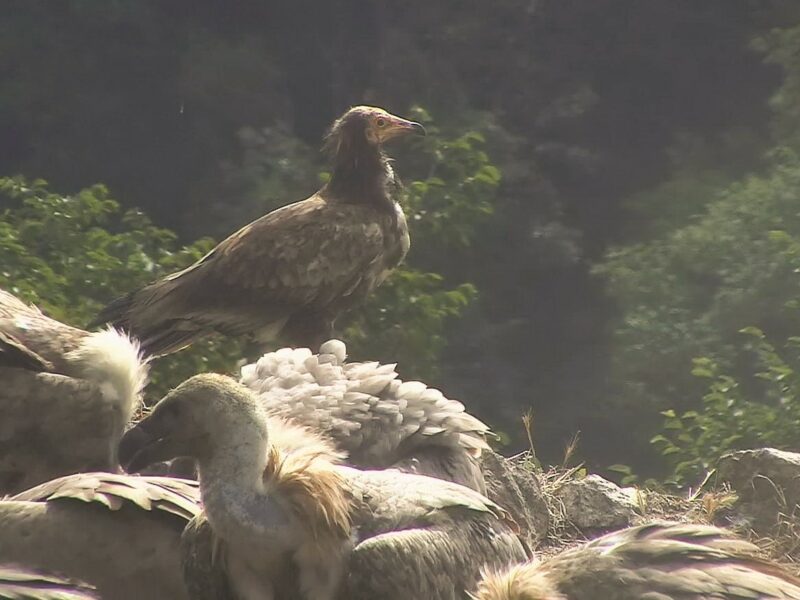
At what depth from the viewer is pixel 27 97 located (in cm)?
1955

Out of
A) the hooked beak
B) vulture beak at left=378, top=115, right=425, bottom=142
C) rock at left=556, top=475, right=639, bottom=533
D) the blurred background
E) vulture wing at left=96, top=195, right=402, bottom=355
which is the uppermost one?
the blurred background

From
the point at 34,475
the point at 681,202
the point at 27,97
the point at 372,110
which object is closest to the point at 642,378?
the point at 681,202

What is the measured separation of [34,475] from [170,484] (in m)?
0.66

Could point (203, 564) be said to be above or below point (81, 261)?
below

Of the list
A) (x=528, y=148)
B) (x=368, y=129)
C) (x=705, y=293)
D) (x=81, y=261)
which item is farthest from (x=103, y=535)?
(x=528, y=148)

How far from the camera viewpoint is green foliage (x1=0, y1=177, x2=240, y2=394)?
7328mm

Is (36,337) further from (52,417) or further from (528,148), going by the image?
(528,148)

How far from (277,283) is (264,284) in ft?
0.15

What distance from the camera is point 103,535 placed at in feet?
10.8

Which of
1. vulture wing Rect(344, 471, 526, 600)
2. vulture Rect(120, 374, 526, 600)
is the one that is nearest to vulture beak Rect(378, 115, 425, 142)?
vulture wing Rect(344, 471, 526, 600)

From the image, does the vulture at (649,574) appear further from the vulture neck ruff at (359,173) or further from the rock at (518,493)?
the vulture neck ruff at (359,173)

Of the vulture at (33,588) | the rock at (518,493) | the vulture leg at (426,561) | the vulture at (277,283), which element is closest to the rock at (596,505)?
the rock at (518,493)

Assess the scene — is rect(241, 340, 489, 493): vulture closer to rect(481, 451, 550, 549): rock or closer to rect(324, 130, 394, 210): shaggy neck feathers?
rect(481, 451, 550, 549): rock

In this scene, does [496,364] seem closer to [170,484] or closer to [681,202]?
[681,202]
